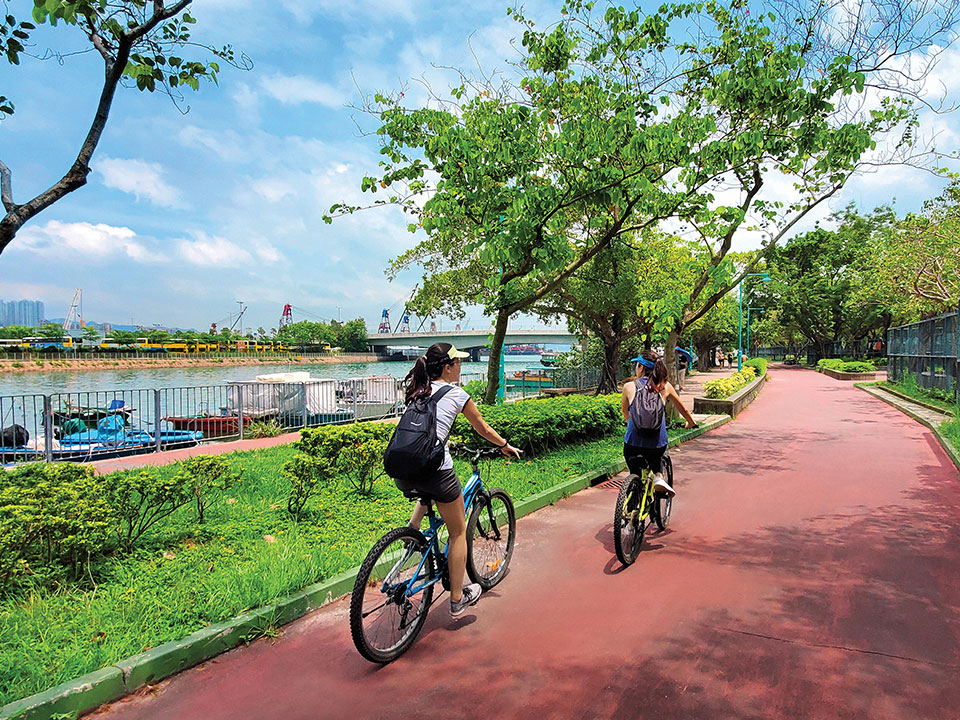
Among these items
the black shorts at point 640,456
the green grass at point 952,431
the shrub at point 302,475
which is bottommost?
the green grass at point 952,431

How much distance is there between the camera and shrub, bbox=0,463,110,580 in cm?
410

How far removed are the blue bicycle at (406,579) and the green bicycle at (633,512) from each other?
989 millimetres

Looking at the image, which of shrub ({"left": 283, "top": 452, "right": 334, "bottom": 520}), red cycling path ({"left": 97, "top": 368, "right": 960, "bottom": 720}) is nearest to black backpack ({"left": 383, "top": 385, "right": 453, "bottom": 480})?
red cycling path ({"left": 97, "top": 368, "right": 960, "bottom": 720})

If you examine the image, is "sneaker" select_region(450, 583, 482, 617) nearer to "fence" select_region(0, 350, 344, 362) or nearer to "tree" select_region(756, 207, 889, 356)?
"tree" select_region(756, 207, 889, 356)

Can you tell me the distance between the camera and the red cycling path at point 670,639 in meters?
3.23

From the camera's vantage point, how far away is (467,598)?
4191 millimetres

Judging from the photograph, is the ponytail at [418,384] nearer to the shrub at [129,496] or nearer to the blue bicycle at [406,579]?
the blue bicycle at [406,579]

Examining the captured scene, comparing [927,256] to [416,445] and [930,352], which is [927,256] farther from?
[416,445]

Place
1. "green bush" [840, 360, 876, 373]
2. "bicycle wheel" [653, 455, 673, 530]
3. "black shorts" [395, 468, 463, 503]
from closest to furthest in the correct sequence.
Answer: "black shorts" [395, 468, 463, 503] → "bicycle wheel" [653, 455, 673, 530] → "green bush" [840, 360, 876, 373]

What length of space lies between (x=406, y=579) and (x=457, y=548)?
40cm

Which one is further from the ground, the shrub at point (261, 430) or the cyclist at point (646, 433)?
the cyclist at point (646, 433)

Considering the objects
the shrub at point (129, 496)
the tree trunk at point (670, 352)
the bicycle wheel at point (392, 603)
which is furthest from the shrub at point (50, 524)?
the tree trunk at point (670, 352)

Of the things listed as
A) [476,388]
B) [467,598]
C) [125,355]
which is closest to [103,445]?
[476,388]

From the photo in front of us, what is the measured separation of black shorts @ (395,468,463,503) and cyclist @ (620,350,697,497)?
7.56ft
